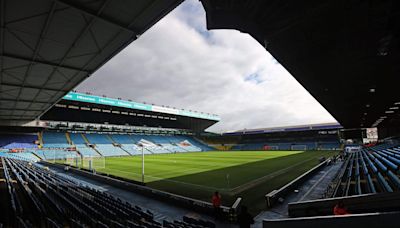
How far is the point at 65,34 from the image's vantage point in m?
8.14

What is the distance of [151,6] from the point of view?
6.81 metres

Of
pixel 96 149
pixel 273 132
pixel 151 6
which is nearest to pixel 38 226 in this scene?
pixel 151 6

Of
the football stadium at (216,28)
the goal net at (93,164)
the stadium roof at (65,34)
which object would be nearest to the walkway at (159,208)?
the football stadium at (216,28)

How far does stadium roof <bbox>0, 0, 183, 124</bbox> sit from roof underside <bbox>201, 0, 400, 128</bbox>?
2.46 metres

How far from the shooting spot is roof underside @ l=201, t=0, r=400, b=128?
521 centimetres

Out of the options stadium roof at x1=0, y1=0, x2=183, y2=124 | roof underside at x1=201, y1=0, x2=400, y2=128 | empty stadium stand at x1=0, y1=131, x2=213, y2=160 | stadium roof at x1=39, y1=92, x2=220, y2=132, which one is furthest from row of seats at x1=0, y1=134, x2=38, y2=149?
roof underside at x1=201, y1=0, x2=400, y2=128

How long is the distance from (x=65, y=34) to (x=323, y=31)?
9.36 metres

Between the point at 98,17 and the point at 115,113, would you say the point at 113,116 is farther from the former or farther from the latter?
the point at 98,17

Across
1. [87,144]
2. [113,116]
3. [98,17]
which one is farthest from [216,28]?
[113,116]

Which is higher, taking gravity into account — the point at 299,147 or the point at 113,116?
the point at 113,116

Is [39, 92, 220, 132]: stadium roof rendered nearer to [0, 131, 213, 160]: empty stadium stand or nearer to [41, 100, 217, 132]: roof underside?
[41, 100, 217, 132]: roof underside

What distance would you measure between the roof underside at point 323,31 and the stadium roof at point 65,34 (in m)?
2.46

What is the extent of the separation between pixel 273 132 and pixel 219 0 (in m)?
65.7

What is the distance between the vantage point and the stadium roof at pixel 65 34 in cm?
658
